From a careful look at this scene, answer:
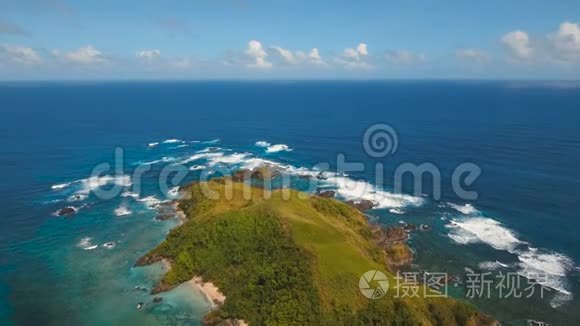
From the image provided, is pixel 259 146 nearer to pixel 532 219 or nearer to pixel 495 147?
pixel 495 147

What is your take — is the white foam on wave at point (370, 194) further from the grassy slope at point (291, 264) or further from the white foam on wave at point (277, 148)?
the white foam on wave at point (277, 148)

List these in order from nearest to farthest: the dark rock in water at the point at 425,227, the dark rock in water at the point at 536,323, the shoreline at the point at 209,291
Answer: the dark rock in water at the point at 536,323
the shoreline at the point at 209,291
the dark rock in water at the point at 425,227

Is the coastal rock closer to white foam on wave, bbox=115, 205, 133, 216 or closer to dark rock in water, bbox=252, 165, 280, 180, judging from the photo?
→ dark rock in water, bbox=252, 165, 280, 180

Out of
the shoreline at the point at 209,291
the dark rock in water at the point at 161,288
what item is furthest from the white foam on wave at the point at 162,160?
the shoreline at the point at 209,291

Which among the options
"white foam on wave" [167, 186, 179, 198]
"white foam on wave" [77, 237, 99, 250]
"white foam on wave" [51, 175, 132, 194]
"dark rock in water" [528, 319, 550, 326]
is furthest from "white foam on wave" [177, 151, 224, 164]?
"dark rock in water" [528, 319, 550, 326]

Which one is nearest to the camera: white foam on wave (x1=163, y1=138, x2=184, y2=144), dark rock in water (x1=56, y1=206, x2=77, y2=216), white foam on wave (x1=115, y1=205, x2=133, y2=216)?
white foam on wave (x1=115, y1=205, x2=133, y2=216)

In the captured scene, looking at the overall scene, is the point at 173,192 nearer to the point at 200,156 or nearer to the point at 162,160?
the point at 162,160

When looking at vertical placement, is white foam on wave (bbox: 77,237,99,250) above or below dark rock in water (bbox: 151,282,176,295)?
above
